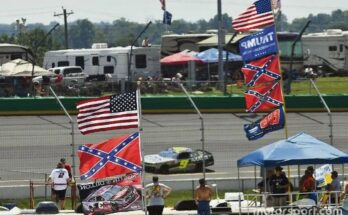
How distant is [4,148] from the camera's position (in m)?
32.0

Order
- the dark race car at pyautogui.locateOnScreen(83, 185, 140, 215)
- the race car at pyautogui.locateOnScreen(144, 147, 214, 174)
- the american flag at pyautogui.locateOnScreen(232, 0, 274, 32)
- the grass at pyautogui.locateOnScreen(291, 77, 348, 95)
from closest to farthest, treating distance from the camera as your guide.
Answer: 1. the dark race car at pyautogui.locateOnScreen(83, 185, 140, 215)
2. the american flag at pyautogui.locateOnScreen(232, 0, 274, 32)
3. the race car at pyautogui.locateOnScreen(144, 147, 214, 174)
4. the grass at pyautogui.locateOnScreen(291, 77, 348, 95)

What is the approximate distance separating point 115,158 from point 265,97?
607 cm

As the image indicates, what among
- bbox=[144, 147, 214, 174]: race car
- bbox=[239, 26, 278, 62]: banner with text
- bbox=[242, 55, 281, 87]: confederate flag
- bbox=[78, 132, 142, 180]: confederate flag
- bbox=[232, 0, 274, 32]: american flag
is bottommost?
bbox=[144, 147, 214, 174]: race car

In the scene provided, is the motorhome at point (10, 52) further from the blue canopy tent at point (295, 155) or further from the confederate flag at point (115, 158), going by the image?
the confederate flag at point (115, 158)

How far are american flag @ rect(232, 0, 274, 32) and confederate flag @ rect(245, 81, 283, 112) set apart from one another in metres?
1.51

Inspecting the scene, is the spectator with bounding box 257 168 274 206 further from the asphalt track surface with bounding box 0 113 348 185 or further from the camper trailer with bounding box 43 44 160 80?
the camper trailer with bounding box 43 44 160 80

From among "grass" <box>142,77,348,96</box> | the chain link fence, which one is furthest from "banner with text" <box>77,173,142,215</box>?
"grass" <box>142,77,348,96</box>

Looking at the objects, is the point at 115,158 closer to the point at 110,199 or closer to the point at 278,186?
the point at 110,199

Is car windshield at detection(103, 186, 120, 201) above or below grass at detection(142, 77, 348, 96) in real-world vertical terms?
below

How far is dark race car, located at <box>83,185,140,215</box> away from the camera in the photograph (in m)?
23.3

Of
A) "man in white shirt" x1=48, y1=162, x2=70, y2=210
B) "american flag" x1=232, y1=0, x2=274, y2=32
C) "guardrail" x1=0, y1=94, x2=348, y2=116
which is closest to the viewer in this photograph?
"american flag" x1=232, y1=0, x2=274, y2=32

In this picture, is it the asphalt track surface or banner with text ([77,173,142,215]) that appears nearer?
banner with text ([77,173,142,215])

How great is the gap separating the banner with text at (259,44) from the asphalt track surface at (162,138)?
221 inches

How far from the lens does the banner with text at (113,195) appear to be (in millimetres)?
22891
